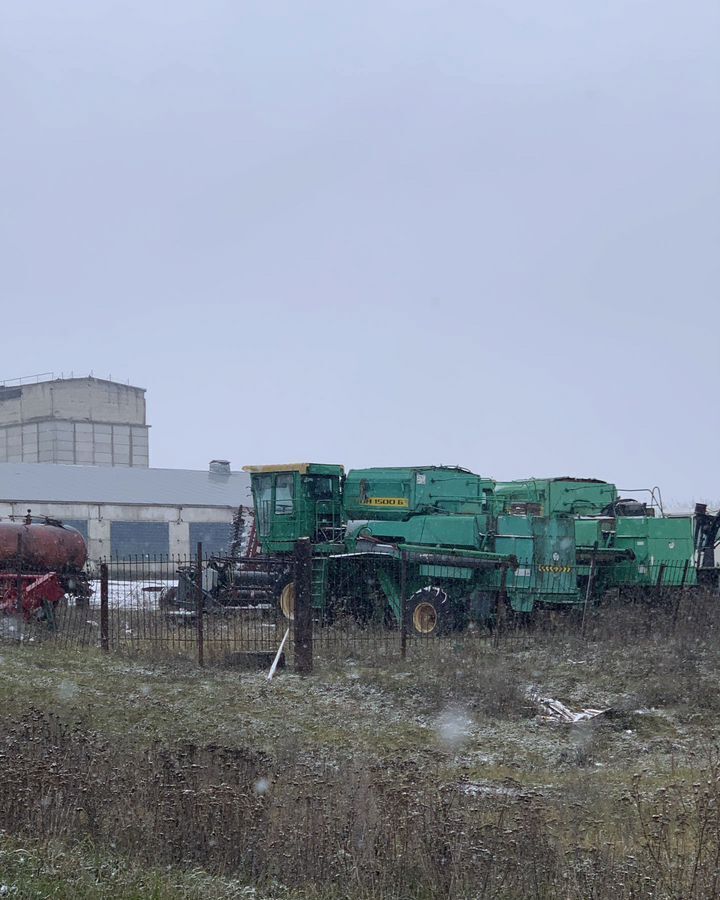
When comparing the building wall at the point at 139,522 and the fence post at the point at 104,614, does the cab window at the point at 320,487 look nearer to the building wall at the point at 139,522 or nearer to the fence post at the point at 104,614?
the fence post at the point at 104,614

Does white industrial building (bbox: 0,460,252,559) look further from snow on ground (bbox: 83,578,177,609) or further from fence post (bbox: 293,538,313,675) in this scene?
fence post (bbox: 293,538,313,675)

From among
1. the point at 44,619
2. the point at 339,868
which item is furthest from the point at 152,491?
the point at 339,868

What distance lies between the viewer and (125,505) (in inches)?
2030

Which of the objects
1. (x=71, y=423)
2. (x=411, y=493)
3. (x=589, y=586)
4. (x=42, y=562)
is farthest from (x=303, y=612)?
(x=71, y=423)

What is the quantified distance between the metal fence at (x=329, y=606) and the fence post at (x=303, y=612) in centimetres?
2

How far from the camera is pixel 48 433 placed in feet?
243

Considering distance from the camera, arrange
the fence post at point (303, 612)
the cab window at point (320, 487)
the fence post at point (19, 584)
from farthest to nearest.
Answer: the cab window at point (320, 487)
the fence post at point (19, 584)
the fence post at point (303, 612)

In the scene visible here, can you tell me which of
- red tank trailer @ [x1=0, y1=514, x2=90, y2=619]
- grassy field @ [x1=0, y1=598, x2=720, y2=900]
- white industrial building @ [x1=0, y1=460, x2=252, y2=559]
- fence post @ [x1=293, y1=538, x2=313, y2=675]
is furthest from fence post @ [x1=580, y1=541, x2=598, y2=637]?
white industrial building @ [x1=0, y1=460, x2=252, y2=559]

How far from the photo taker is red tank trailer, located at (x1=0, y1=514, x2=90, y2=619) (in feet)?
72.6

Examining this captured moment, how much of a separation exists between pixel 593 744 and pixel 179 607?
1168 cm

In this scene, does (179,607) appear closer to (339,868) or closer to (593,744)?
(593,744)

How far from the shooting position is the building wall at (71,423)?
7438 centimetres

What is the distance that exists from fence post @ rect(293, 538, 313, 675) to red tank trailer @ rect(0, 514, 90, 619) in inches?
329

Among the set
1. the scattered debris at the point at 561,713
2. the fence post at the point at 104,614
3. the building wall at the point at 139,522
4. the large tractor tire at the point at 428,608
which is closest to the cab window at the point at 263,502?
the large tractor tire at the point at 428,608
